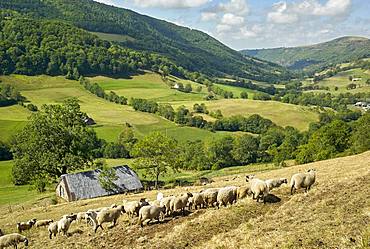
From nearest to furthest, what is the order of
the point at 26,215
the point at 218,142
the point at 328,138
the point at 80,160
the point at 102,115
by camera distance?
the point at 26,215 → the point at 80,160 → the point at 328,138 → the point at 218,142 → the point at 102,115

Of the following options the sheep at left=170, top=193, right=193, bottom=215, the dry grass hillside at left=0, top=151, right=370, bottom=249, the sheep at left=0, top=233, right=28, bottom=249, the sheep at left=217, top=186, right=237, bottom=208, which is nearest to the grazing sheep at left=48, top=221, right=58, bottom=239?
the dry grass hillside at left=0, top=151, right=370, bottom=249

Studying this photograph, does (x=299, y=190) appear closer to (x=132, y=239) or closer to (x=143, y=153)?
(x=132, y=239)

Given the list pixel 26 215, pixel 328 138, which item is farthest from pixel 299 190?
pixel 328 138

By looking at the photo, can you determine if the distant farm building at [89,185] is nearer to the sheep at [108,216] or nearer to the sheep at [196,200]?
the sheep at [108,216]

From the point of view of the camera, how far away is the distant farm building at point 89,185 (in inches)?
2031

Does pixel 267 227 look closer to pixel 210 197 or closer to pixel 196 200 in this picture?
pixel 210 197

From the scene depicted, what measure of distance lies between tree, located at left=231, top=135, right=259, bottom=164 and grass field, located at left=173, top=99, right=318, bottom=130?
3935 centimetres

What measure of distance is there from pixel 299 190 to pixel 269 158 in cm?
9063

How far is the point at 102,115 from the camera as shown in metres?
137

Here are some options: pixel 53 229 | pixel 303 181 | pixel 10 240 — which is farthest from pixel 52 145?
pixel 303 181

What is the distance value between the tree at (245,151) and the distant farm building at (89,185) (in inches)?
2318

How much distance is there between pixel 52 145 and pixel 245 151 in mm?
65546

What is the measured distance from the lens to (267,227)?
18.1 meters

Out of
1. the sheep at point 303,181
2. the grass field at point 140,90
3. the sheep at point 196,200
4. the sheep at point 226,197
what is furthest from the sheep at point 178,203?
the grass field at point 140,90
